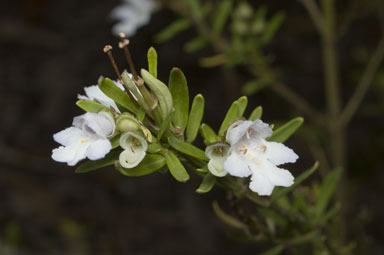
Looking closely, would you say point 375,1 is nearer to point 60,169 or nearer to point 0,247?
point 60,169

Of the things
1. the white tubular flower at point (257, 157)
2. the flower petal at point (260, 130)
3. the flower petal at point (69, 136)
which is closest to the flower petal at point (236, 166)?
the white tubular flower at point (257, 157)

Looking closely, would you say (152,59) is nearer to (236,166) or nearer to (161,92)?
(161,92)

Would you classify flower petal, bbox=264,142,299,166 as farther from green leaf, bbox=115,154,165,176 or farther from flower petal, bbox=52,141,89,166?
flower petal, bbox=52,141,89,166

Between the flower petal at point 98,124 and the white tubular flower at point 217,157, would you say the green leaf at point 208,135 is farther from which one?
the flower petal at point 98,124

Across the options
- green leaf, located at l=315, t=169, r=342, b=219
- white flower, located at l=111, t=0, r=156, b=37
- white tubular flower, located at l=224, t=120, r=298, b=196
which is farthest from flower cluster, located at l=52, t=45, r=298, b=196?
white flower, located at l=111, t=0, r=156, b=37

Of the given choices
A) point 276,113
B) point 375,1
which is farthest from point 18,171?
point 375,1

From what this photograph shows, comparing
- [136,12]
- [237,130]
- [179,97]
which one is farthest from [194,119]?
[136,12]
